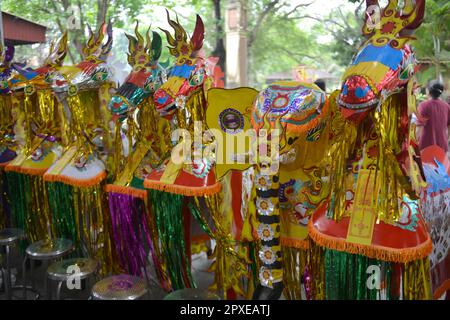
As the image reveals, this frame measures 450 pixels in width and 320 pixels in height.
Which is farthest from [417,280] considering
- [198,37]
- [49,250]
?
[49,250]

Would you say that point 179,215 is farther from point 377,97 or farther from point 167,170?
point 377,97

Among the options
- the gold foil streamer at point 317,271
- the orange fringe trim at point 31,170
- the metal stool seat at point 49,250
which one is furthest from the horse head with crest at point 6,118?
the gold foil streamer at point 317,271

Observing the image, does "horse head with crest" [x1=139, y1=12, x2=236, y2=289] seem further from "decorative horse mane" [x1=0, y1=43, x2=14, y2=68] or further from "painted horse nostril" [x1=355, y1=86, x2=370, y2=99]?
"decorative horse mane" [x1=0, y1=43, x2=14, y2=68]

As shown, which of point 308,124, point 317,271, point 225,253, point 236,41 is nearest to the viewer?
point 308,124

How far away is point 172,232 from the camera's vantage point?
2.78 m

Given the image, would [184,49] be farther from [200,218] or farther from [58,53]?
[58,53]

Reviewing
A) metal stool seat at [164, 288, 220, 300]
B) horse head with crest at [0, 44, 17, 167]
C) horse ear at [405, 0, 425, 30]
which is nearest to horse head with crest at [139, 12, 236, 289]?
metal stool seat at [164, 288, 220, 300]

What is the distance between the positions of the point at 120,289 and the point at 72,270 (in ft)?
1.51

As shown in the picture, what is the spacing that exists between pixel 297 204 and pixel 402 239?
635mm

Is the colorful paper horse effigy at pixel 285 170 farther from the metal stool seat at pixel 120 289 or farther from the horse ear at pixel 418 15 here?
the metal stool seat at pixel 120 289

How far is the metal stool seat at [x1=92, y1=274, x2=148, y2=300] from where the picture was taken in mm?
2029

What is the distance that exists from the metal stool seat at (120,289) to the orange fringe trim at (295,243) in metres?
0.75

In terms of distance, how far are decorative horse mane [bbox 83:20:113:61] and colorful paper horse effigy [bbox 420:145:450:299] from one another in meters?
2.21

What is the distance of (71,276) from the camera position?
7.66ft
